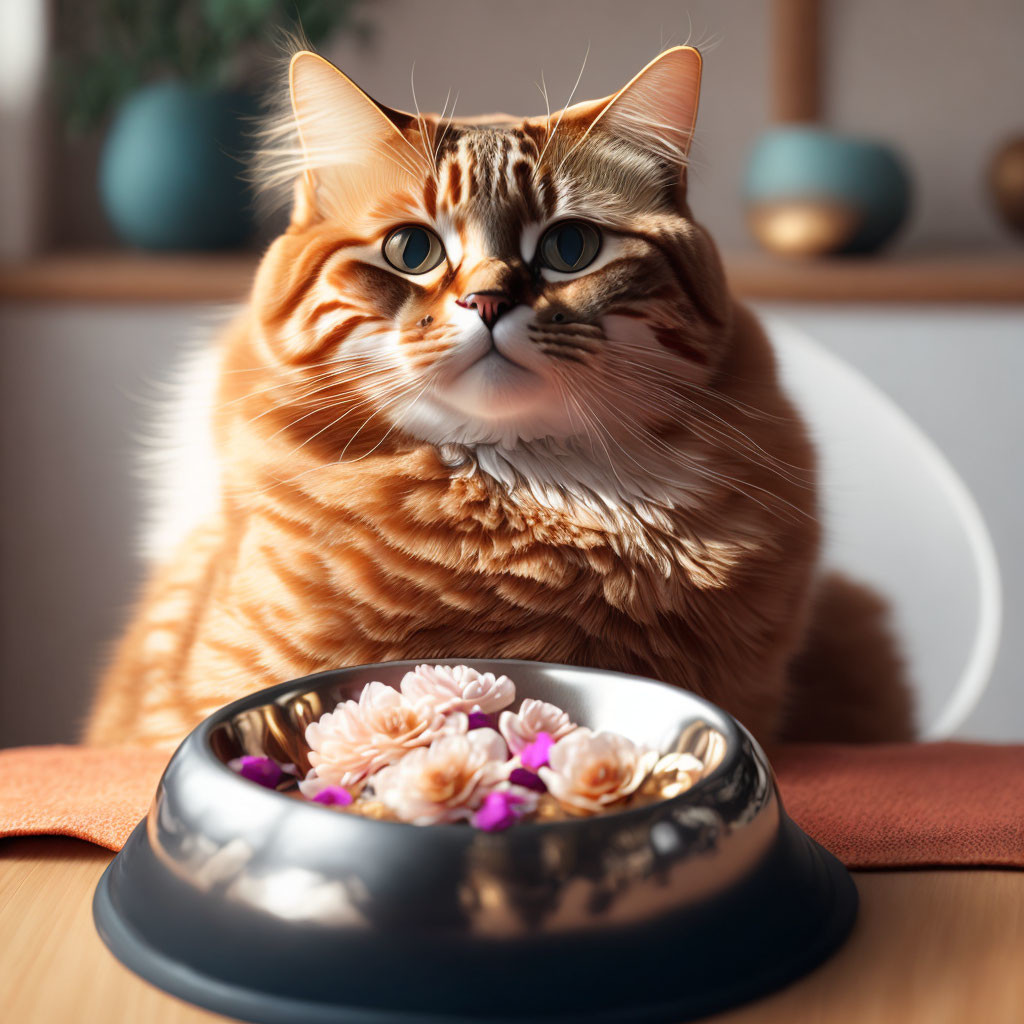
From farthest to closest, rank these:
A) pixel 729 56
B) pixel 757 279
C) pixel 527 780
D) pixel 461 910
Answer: pixel 729 56
pixel 757 279
pixel 527 780
pixel 461 910

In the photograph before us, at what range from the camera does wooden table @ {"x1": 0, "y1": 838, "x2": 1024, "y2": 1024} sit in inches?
24.5

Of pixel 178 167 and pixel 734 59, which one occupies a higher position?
pixel 734 59

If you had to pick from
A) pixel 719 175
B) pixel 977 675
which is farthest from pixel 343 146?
pixel 719 175

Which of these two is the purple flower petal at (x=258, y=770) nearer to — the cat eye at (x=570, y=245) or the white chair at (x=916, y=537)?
the cat eye at (x=570, y=245)

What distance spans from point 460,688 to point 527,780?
102 mm

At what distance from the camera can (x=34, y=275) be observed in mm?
2223

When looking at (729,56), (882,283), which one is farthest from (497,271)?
(729,56)

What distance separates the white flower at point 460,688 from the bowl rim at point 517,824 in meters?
0.03

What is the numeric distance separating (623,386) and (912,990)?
451 mm

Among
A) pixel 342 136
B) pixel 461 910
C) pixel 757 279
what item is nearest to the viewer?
pixel 461 910

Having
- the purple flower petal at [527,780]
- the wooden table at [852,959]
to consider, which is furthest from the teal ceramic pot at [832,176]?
the purple flower petal at [527,780]

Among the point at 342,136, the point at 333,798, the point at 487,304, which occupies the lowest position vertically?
the point at 333,798

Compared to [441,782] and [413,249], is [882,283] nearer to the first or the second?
[413,249]

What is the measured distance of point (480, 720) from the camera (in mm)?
772
